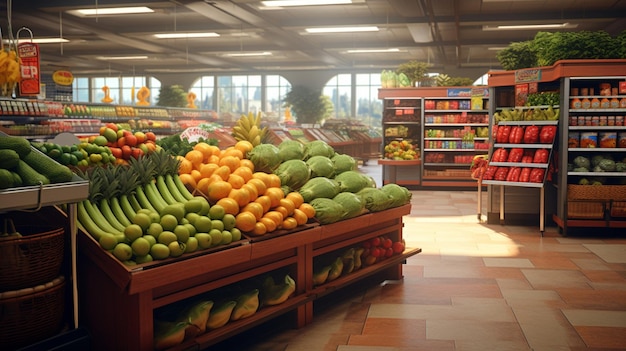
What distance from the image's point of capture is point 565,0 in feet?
40.4

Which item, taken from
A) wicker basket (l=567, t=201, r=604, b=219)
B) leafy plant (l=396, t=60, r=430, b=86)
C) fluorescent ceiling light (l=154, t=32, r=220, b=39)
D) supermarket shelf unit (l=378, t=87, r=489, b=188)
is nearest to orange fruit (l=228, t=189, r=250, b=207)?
wicker basket (l=567, t=201, r=604, b=219)

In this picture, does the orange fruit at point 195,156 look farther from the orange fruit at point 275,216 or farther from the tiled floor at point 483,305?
the tiled floor at point 483,305

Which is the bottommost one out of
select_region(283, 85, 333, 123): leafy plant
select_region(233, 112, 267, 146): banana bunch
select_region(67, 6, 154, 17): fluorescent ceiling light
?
select_region(233, 112, 267, 146): banana bunch

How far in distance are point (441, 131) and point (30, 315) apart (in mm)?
10896

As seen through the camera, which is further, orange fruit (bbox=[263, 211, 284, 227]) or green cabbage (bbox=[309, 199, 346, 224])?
green cabbage (bbox=[309, 199, 346, 224])

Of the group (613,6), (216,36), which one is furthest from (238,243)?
(216,36)

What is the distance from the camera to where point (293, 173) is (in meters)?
4.21

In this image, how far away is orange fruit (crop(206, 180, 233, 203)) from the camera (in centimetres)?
357

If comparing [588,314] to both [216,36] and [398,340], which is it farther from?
[216,36]

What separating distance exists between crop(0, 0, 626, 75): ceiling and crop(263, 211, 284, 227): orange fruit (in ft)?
28.6

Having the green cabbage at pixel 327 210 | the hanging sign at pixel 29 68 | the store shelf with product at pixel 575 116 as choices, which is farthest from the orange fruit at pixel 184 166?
the hanging sign at pixel 29 68

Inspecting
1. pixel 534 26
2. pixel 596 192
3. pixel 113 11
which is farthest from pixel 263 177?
pixel 534 26

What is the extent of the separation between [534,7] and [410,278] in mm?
9580

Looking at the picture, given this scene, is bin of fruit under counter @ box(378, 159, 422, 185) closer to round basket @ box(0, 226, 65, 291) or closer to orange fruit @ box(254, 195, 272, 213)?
orange fruit @ box(254, 195, 272, 213)
